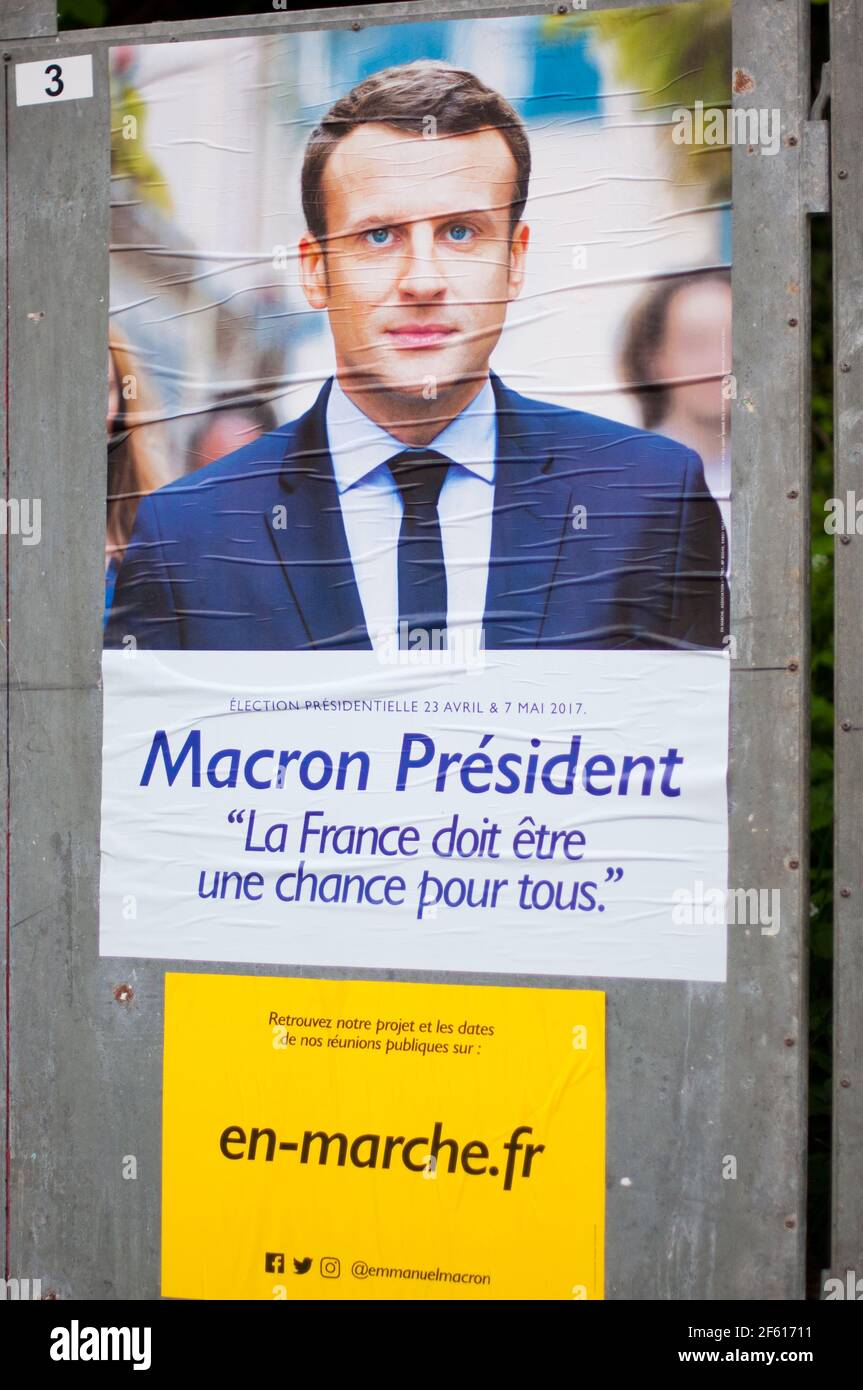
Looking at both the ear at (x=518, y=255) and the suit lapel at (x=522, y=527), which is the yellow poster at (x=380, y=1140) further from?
the ear at (x=518, y=255)

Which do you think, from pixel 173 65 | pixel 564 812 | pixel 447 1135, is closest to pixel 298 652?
pixel 564 812

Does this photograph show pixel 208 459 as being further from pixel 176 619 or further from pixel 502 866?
pixel 502 866

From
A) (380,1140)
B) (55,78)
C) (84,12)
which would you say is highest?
(84,12)

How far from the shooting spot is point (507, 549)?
329cm

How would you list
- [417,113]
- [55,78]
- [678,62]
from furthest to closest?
[55,78]
[417,113]
[678,62]

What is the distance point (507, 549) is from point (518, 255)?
2.56 feet

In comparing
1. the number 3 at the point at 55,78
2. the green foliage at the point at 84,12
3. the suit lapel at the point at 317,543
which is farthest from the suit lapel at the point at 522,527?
the green foliage at the point at 84,12

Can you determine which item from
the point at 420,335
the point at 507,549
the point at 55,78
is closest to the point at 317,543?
the point at 507,549

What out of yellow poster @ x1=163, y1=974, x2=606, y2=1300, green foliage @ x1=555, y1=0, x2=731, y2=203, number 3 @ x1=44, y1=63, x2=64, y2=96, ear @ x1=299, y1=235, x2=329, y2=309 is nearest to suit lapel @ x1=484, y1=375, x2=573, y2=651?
ear @ x1=299, y1=235, x2=329, y2=309

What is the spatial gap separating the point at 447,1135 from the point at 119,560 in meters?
1.81

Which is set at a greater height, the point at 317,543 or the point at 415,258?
the point at 415,258

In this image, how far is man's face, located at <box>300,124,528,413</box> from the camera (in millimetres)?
3299

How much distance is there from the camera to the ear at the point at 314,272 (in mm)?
3375

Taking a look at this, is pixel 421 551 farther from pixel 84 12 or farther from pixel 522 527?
pixel 84 12
